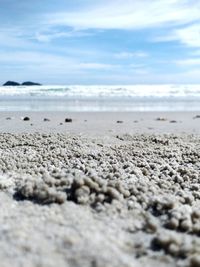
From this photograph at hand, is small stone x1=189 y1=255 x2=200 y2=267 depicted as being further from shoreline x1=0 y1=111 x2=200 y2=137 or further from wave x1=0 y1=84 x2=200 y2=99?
wave x1=0 y1=84 x2=200 y2=99

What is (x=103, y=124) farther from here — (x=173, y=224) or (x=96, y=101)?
(x=96, y=101)

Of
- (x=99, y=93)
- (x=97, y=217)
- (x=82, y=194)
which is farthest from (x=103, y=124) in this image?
(x=99, y=93)

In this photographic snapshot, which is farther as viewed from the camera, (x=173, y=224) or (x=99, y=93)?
(x=99, y=93)

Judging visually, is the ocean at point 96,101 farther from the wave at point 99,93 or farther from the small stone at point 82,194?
the small stone at point 82,194

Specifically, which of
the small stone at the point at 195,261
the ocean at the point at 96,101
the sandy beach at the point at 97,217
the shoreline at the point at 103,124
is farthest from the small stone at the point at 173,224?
the ocean at the point at 96,101

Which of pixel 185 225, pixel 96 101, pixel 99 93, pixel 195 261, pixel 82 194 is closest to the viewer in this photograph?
pixel 195 261

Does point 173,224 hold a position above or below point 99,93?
below

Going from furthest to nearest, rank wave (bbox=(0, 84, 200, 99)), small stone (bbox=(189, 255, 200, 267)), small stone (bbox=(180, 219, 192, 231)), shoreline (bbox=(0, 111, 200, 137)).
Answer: wave (bbox=(0, 84, 200, 99))
shoreline (bbox=(0, 111, 200, 137))
small stone (bbox=(180, 219, 192, 231))
small stone (bbox=(189, 255, 200, 267))

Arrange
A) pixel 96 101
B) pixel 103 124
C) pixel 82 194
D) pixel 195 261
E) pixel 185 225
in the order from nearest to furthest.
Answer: pixel 195 261 < pixel 185 225 < pixel 82 194 < pixel 103 124 < pixel 96 101

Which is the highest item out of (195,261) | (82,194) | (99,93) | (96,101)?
(99,93)

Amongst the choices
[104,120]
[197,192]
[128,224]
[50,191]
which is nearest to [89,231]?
[128,224]

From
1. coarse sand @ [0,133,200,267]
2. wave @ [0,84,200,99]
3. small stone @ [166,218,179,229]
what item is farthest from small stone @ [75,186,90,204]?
wave @ [0,84,200,99]
